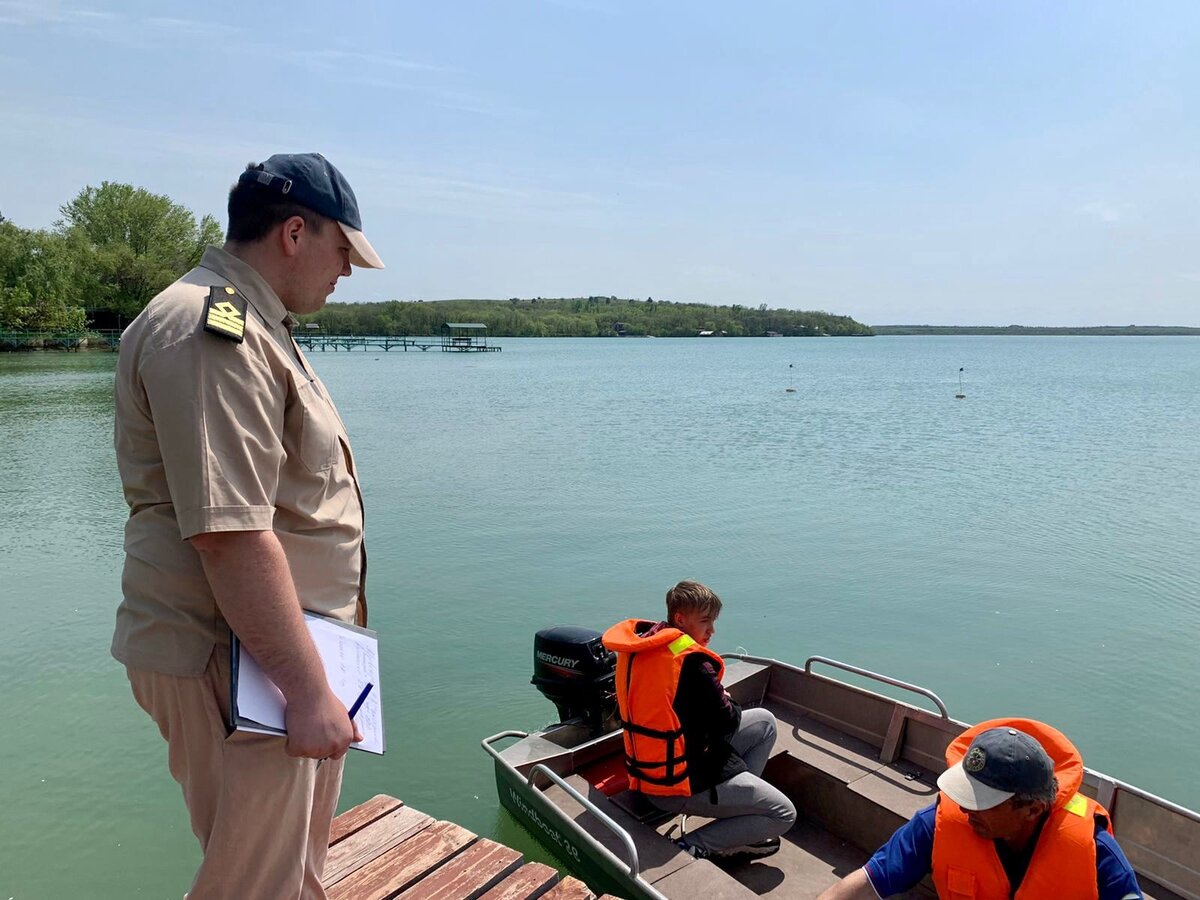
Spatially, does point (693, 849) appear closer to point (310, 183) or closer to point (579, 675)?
point (579, 675)

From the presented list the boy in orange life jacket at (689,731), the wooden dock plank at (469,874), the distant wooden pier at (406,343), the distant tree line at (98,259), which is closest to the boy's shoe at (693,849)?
the boy in orange life jacket at (689,731)

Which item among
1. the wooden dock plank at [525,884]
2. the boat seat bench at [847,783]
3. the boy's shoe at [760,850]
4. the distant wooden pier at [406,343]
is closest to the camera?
the wooden dock plank at [525,884]

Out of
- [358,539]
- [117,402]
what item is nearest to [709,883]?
[358,539]

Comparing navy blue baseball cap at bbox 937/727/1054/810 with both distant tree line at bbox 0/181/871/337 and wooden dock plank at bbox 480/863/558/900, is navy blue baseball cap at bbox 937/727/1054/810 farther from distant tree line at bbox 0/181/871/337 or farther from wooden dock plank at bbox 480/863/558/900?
distant tree line at bbox 0/181/871/337

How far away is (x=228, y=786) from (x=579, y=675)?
3.56 m

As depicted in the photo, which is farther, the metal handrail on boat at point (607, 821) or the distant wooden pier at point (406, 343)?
the distant wooden pier at point (406, 343)

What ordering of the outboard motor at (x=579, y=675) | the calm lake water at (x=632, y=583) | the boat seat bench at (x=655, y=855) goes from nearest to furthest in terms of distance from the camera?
the boat seat bench at (x=655, y=855)
the outboard motor at (x=579, y=675)
the calm lake water at (x=632, y=583)

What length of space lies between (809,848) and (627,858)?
4.11 feet

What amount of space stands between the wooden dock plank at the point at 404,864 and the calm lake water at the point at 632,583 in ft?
5.83

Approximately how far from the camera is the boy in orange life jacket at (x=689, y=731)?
4078mm

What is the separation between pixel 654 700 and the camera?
4094 mm

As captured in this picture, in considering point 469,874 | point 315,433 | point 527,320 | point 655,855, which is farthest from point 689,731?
point 527,320

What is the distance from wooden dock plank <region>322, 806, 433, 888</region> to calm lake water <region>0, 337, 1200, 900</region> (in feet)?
5.50

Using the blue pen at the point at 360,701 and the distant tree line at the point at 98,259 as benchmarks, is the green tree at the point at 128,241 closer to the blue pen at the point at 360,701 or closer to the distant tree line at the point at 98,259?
the distant tree line at the point at 98,259
